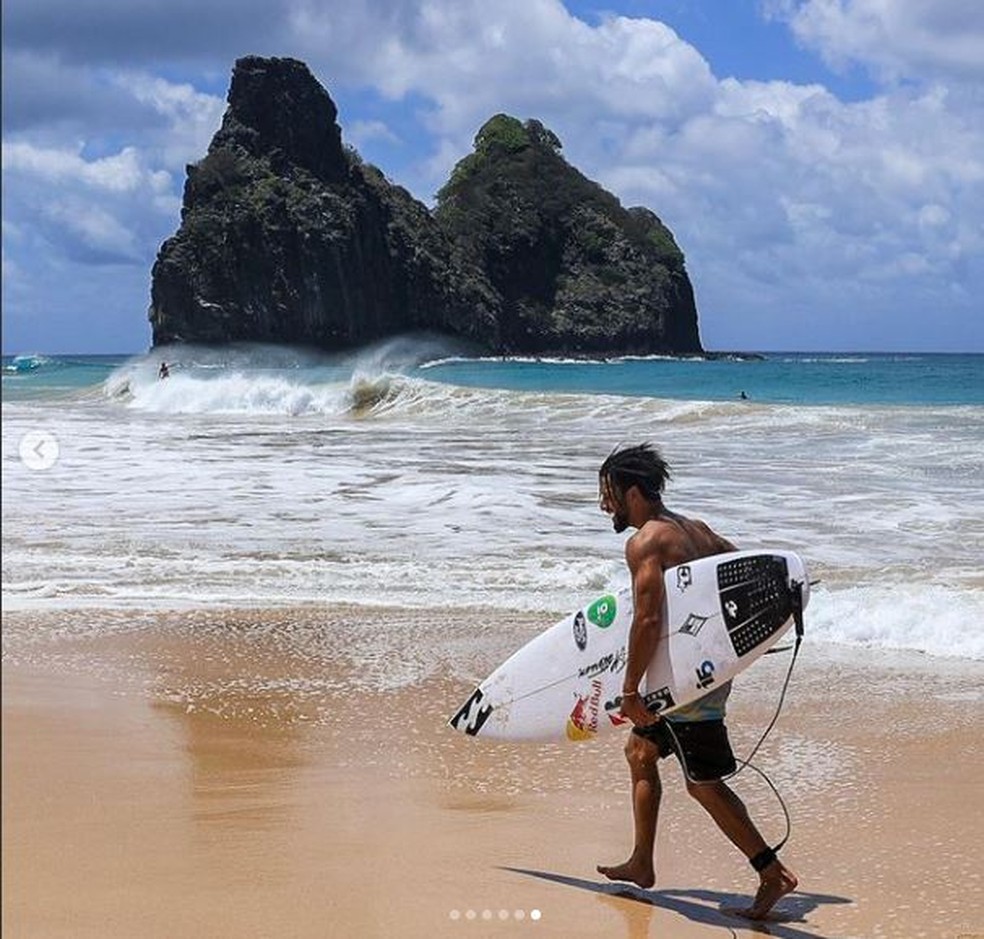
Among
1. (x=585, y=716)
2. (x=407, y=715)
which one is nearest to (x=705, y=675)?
(x=585, y=716)

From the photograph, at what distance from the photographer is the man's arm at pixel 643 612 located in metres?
3.15

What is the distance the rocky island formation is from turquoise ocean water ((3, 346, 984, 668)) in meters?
52.2

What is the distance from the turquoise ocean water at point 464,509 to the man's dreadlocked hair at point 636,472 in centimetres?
137

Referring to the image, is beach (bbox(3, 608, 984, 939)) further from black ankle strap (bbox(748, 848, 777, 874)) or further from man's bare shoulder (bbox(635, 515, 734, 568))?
man's bare shoulder (bbox(635, 515, 734, 568))

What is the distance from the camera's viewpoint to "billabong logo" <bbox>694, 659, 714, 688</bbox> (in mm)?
3184

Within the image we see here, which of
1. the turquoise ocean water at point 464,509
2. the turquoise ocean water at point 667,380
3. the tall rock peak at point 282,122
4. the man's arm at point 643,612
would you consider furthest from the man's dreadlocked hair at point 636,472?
the tall rock peak at point 282,122

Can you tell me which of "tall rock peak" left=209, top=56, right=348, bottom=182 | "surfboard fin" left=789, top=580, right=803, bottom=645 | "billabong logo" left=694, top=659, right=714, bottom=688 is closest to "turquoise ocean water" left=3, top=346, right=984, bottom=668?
"billabong logo" left=694, top=659, right=714, bottom=688

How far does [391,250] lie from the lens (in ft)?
278

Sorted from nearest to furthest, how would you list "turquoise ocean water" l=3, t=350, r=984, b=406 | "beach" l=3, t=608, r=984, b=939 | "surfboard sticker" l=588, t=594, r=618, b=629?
"beach" l=3, t=608, r=984, b=939 < "surfboard sticker" l=588, t=594, r=618, b=629 < "turquoise ocean water" l=3, t=350, r=984, b=406

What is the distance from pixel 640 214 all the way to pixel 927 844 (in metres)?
97.4

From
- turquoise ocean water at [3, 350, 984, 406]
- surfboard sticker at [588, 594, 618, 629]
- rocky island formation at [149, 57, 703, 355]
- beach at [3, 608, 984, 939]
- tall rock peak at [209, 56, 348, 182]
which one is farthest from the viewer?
tall rock peak at [209, 56, 348, 182]

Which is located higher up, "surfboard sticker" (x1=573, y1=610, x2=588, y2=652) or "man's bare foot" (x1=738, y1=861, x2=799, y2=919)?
"surfboard sticker" (x1=573, y1=610, x2=588, y2=652)

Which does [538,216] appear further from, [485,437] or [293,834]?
[293,834]

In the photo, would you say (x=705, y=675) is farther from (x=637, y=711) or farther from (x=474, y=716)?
(x=474, y=716)
